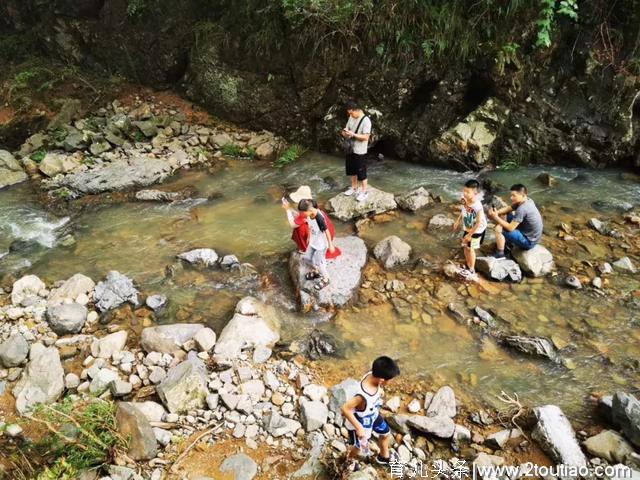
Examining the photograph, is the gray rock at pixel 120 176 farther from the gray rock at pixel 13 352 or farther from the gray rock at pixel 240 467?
the gray rock at pixel 240 467

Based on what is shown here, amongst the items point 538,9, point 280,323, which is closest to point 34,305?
point 280,323

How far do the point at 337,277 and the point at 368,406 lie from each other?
2820 mm

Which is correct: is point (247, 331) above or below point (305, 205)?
below

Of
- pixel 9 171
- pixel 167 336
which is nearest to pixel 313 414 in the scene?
pixel 167 336

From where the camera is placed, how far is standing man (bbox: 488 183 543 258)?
6.41 m

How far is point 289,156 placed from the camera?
36.4 ft

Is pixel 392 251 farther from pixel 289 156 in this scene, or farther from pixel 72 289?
pixel 72 289

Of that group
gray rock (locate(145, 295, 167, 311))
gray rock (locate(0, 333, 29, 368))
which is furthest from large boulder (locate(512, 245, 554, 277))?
gray rock (locate(0, 333, 29, 368))

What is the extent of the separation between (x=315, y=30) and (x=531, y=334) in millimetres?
8198

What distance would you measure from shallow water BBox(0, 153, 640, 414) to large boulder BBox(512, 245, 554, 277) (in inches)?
8.1

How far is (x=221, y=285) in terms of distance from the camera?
7.06 m

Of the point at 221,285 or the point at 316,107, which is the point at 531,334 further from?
the point at 316,107

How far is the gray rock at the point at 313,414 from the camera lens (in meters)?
4.69

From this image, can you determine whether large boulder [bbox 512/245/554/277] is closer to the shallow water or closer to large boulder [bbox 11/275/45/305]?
the shallow water
